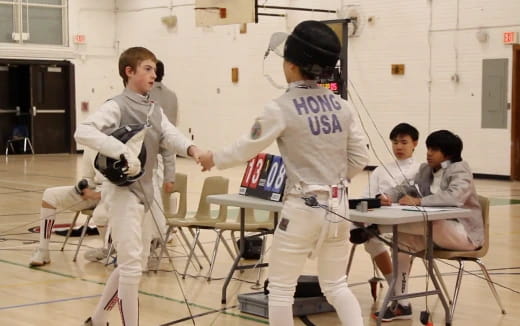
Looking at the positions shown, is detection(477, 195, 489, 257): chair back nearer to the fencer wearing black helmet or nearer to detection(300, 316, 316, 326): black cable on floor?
detection(300, 316, 316, 326): black cable on floor

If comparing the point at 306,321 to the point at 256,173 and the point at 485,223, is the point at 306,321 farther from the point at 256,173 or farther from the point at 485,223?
the point at 485,223

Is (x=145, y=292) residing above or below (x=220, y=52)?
below

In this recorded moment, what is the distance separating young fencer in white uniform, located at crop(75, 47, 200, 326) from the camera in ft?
13.3

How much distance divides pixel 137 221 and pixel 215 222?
2.38 metres

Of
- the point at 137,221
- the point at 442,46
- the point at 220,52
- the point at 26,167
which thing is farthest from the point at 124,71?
the point at 220,52

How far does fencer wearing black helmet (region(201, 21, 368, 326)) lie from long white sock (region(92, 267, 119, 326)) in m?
1.07

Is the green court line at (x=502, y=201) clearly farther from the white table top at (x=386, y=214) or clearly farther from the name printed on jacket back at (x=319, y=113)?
the name printed on jacket back at (x=319, y=113)

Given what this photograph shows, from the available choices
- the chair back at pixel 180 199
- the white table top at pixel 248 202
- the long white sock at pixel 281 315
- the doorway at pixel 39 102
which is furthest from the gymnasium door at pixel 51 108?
the long white sock at pixel 281 315

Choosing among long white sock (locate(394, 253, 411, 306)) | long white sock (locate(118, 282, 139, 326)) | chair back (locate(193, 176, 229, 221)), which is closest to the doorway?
chair back (locate(193, 176, 229, 221))

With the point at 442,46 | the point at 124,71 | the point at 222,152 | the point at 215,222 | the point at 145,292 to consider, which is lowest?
the point at 145,292

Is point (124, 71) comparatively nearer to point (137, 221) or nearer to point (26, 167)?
point (137, 221)

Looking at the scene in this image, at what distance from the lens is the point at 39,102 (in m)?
20.8

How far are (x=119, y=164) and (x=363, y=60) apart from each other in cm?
1242

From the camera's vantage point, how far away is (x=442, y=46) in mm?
14656
